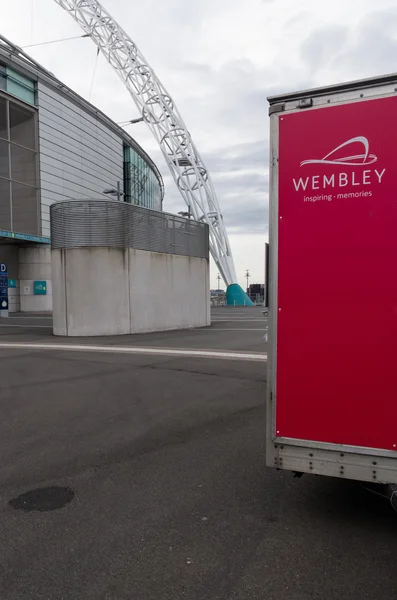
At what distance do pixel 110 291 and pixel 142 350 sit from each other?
428 cm

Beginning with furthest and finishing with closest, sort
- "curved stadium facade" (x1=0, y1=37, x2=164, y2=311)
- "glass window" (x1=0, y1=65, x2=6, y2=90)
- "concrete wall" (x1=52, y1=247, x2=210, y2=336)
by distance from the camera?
"curved stadium facade" (x1=0, y1=37, x2=164, y2=311) < "glass window" (x1=0, y1=65, x2=6, y2=90) < "concrete wall" (x1=52, y1=247, x2=210, y2=336)

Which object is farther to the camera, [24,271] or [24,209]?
[24,271]

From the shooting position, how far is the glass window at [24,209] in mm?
31375

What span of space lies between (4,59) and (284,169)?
104 ft

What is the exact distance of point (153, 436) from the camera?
208 inches

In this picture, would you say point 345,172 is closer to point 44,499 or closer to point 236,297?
point 44,499

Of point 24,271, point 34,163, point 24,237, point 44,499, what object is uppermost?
point 34,163

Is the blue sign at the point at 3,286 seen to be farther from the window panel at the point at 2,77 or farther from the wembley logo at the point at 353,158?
the wembley logo at the point at 353,158

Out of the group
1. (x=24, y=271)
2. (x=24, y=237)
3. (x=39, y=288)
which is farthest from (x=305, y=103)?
(x=24, y=271)

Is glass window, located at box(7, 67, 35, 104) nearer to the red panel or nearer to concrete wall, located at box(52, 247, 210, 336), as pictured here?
concrete wall, located at box(52, 247, 210, 336)

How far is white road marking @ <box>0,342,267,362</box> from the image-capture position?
36.3ft

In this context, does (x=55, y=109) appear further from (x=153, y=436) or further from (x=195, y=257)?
(x=153, y=436)

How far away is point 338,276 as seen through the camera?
10.0 feet

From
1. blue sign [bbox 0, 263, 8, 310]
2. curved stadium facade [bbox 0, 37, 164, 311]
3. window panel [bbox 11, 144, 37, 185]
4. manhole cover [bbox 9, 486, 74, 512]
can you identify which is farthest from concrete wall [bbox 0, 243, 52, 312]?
manhole cover [bbox 9, 486, 74, 512]
